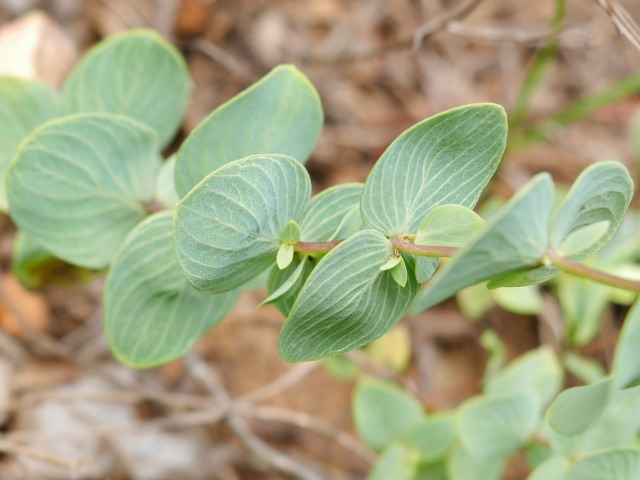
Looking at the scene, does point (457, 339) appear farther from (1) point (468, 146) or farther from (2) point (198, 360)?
(1) point (468, 146)

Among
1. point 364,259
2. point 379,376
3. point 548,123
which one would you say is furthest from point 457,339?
point 364,259

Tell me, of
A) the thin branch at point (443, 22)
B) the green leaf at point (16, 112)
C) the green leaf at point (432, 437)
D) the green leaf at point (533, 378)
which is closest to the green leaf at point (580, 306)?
the green leaf at point (533, 378)

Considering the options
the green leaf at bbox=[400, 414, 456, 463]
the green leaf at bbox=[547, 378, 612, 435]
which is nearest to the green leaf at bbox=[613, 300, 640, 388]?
the green leaf at bbox=[547, 378, 612, 435]

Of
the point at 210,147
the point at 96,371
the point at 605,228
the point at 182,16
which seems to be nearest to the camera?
the point at 605,228

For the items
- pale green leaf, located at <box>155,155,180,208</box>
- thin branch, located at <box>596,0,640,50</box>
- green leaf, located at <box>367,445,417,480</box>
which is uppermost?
thin branch, located at <box>596,0,640,50</box>

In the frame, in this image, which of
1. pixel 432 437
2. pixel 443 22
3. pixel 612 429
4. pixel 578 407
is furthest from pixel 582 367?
pixel 578 407

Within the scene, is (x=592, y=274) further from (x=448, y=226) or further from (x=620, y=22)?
(x=620, y=22)

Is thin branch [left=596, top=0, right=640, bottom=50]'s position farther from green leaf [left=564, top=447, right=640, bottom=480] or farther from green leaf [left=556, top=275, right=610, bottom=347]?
green leaf [left=556, top=275, right=610, bottom=347]
